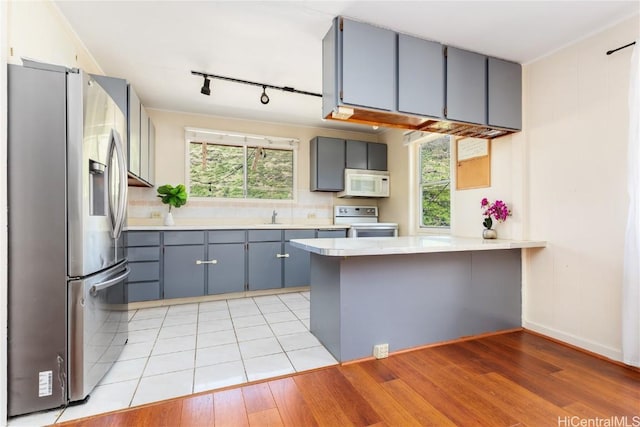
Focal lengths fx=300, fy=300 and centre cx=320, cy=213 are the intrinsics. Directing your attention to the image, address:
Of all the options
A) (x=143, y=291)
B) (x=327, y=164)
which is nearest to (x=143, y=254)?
(x=143, y=291)

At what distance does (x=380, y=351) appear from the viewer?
2164mm

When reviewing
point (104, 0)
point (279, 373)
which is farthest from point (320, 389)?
point (104, 0)

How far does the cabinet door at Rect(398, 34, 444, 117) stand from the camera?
221 cm

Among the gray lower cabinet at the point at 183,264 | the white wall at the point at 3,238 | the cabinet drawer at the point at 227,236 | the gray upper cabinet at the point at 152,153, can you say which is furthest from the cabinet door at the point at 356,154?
the white wall at the point at 3,238

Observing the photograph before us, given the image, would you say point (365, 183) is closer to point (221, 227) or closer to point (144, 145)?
point (221, 227)

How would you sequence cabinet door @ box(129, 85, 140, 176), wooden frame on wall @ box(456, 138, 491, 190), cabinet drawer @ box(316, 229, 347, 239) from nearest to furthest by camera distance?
cabinet door @ box(129, 85, 140, 176)
wooden frame on wall @ box(456, 138, 491, 190)
cabinet drawer @ box(316, 229, 347, 239)

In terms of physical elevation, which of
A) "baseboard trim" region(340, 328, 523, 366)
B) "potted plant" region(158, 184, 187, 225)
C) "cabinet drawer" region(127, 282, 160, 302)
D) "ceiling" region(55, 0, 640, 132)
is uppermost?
"ceiling" region(55, 0, 640, 132)

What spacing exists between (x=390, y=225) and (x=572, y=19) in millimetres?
2890

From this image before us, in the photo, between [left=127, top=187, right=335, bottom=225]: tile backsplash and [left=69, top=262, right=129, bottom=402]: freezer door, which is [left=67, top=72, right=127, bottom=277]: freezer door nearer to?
[left=69, top=262, right=129, bottom=402]: freezer door

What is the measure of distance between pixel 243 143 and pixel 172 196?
1.24 metres

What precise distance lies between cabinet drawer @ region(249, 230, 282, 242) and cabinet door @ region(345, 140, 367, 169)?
1560 millimetres

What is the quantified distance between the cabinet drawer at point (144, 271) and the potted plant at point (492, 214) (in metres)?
3.45

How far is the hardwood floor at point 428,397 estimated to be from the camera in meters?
1.49

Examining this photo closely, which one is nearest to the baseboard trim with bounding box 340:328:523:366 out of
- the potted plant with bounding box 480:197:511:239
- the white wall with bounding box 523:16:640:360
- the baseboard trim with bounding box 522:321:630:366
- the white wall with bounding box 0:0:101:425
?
the baseboard trim with bounding box 522:321:630:366
